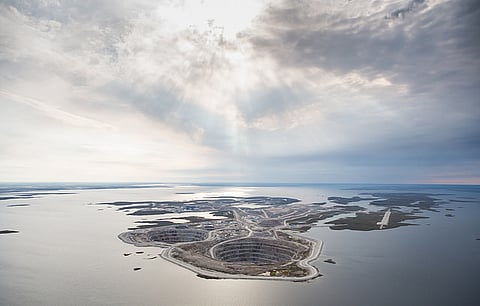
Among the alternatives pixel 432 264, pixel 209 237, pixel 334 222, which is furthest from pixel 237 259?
pixel 334 222

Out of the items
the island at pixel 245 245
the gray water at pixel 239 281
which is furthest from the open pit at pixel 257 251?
the gray water at pixel 239 281

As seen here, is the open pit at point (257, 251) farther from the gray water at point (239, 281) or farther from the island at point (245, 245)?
the gray water at point (239, 281)

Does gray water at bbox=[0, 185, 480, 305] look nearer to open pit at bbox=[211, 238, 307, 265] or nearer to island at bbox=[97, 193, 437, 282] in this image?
island at bbox=[97, 193, 437, 282]

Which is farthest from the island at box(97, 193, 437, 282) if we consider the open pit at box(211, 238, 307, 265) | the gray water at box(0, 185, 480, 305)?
the gray water at box(0, 185, 480, 305)

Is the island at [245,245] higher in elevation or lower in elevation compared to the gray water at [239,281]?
higher

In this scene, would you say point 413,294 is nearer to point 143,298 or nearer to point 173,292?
point 173,292

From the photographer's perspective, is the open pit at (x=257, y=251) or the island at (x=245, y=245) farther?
the open pit at (x=257, y=251)

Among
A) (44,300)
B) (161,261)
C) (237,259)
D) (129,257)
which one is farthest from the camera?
(237,259)

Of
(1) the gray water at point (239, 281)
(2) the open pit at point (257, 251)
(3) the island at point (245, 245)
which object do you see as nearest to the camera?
(1) the gray water at point (239, 281)
